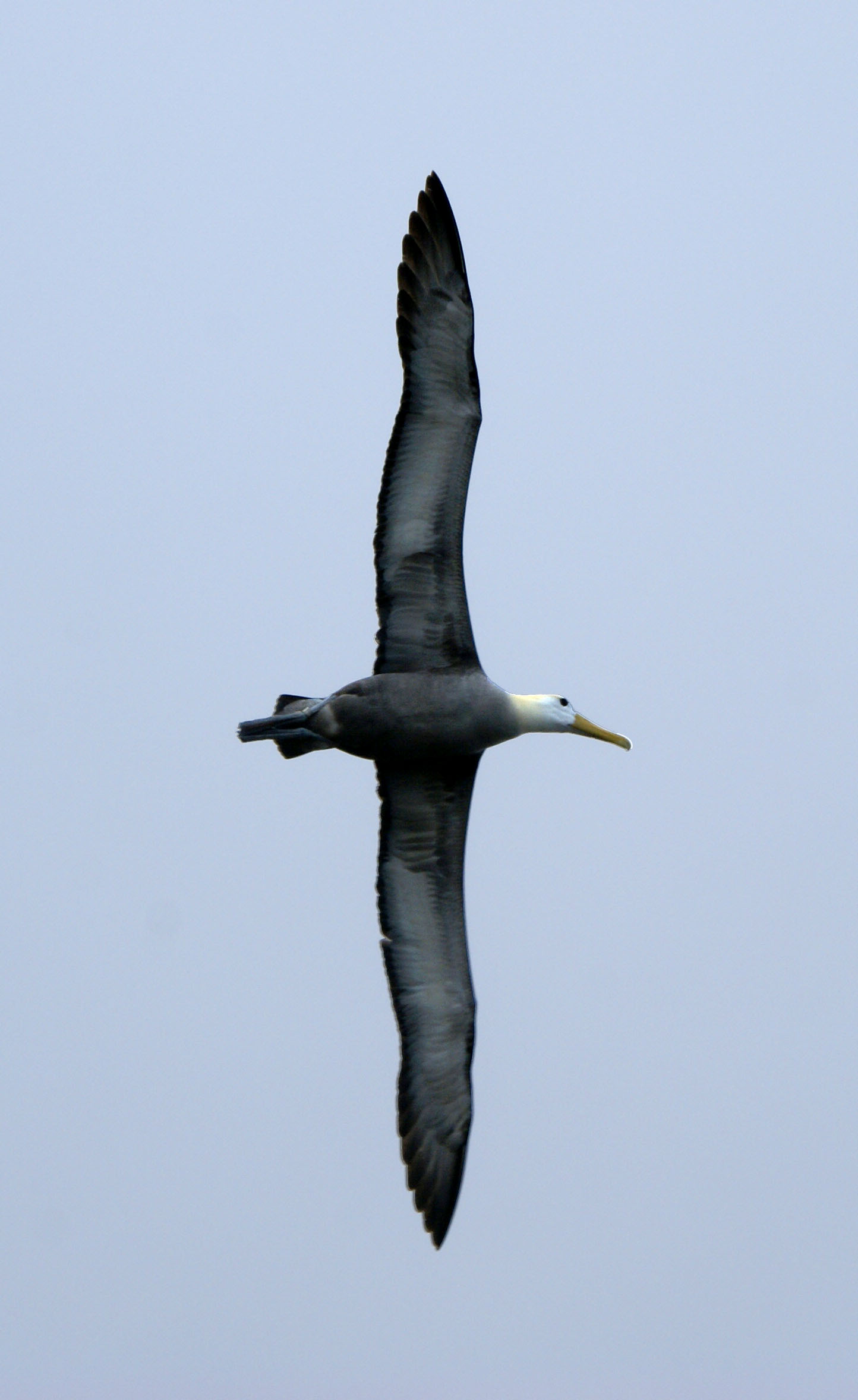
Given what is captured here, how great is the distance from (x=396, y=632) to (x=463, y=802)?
56.3 inches

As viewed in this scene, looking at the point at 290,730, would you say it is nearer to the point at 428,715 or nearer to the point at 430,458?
the point at 428,715

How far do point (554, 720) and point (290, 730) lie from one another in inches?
79.4

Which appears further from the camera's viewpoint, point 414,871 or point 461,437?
point 414,871

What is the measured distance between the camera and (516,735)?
47.0 ft

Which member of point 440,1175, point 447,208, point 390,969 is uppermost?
point 447,208

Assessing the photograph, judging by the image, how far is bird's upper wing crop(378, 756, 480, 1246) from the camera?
14.6 m

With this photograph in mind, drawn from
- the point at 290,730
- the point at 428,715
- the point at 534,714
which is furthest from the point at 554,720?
the point at 290,730

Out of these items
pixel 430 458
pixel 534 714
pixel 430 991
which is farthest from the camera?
pixel 430 991

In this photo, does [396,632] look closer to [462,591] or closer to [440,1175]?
[462,591]

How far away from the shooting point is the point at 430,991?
14844 millimetres

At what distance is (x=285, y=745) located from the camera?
1391cm

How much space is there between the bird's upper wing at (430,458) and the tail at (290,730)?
693 millimetres

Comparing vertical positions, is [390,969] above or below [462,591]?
below

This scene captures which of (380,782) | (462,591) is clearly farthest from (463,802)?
(462,591)
